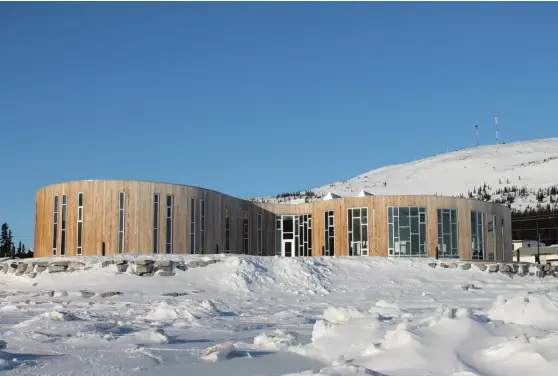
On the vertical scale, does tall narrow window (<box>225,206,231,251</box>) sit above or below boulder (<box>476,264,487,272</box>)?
above

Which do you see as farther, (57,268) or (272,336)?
(57,268)

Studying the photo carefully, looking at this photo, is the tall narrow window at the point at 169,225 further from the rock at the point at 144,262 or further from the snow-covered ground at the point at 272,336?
the snow-covered ground at the point at 272,336

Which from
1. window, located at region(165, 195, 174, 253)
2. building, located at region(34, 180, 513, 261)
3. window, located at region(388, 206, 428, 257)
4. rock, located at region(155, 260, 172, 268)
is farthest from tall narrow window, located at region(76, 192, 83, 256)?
window, located at region(388, 206, 428, 257)

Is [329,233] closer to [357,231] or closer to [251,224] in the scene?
[357,231]

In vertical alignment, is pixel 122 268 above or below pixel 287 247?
below

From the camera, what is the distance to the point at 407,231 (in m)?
33.9

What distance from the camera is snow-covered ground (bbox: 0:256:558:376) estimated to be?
8102 millimetres

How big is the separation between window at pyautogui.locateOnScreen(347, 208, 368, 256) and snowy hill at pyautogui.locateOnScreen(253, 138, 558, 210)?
7630 cm

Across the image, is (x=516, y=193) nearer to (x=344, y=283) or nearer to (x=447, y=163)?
(x=447, y=163)

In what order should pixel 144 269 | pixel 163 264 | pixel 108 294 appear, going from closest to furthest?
pixel 108 294 → pixel 144 269 → pixel 163 264

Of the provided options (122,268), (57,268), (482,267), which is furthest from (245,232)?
(57,268)

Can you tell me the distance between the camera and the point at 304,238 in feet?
126

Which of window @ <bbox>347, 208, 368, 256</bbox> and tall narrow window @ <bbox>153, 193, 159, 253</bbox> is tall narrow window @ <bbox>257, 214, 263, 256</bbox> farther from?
tall narrow window @ <bbox>153, 193, 159, 253</bbox>

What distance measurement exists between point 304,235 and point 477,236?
9.47 m
